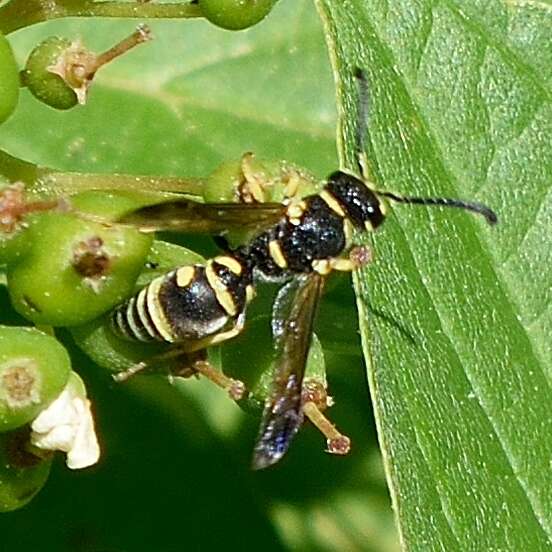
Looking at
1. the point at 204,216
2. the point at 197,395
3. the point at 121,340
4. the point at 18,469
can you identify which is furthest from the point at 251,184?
the point at 197,395

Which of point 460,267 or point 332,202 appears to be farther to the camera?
point 332,202

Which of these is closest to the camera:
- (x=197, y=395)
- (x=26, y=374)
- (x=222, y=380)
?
(x=26, y=374)

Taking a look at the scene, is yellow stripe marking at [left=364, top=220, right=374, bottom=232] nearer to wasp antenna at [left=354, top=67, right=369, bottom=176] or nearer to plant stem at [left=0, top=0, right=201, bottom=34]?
wasp antenna at [left=354, top=67, right=369, bottom=176]

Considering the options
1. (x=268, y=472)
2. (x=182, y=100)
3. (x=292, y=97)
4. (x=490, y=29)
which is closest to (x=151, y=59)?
(x=182, y=100)

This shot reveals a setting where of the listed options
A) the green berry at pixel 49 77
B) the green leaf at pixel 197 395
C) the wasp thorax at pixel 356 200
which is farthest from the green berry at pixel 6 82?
the green leaf at pixel 197 395

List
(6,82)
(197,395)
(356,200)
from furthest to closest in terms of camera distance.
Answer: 1. (197,395)
2. (356,200)
3. (6,82)

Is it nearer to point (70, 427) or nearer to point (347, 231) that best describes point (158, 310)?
point (70, 427)
